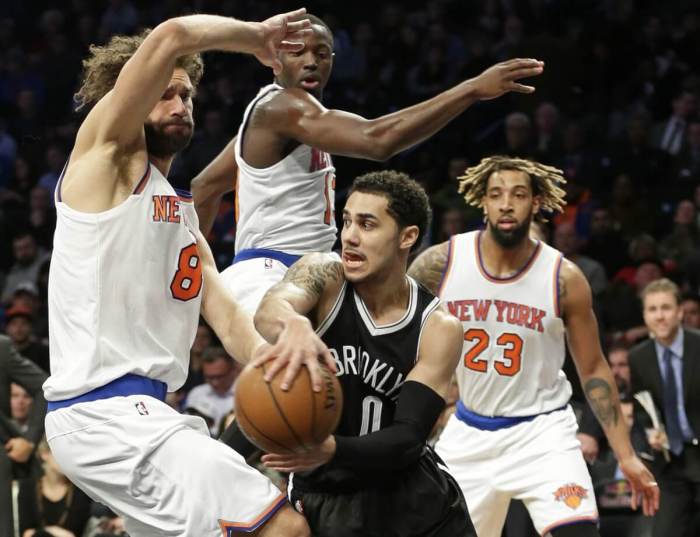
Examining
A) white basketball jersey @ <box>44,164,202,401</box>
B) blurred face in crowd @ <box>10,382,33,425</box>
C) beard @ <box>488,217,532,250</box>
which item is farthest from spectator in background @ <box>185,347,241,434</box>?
white basketball jersey @ <box>44,164,202,401</box>

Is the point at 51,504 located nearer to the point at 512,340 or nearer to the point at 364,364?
the point at 512,340

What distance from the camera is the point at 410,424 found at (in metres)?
3.75

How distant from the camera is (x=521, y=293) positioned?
18.5 ft

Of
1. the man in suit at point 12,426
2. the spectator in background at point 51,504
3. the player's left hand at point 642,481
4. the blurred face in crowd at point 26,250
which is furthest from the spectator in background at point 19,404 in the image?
the player's left hand at point 642,481

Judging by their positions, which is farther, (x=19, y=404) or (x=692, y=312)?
(x=692, y=312)

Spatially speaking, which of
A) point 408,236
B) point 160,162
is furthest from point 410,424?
point 160,162

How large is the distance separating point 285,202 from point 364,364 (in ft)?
4.62

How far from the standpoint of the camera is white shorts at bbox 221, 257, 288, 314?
195 inches

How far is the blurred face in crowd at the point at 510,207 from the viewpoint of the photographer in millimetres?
5660

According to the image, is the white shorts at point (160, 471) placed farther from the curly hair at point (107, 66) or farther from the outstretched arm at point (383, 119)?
the outstretched arm at point (383, 119)

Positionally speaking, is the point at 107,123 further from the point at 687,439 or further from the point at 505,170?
the point at 687,439

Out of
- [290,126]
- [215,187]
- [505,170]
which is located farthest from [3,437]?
[505,170]

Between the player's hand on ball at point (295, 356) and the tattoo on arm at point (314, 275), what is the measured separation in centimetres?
56

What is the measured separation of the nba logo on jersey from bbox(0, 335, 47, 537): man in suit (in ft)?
8.60
